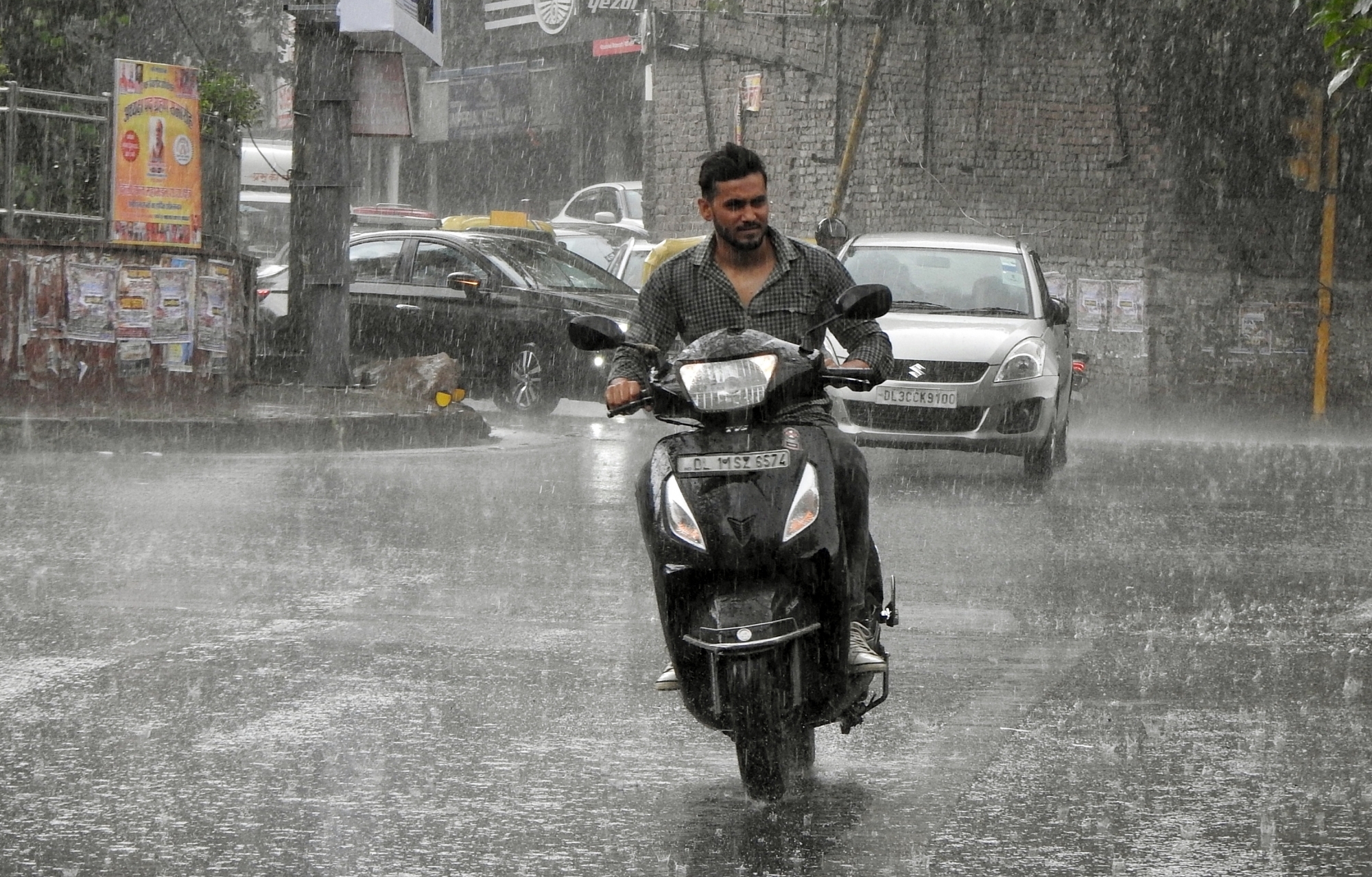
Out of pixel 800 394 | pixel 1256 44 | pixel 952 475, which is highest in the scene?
pixel 1256 44

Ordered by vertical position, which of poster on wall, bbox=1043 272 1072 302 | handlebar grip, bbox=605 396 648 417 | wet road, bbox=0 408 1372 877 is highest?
poster on wall, bbox=1043 272 1072 302

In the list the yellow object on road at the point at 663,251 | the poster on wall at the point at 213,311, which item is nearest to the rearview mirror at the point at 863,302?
the poster on wall at the point at 213,311

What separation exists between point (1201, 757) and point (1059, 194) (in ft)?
65.7

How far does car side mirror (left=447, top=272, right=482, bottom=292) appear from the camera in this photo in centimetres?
1905

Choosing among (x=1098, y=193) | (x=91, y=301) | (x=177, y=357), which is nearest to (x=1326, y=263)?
(x=1098, y=193)

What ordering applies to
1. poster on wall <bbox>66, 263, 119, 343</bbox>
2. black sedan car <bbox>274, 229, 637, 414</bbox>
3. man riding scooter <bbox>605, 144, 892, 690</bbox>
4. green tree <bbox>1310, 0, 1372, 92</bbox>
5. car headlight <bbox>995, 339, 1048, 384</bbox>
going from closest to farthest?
man riding scooter <bbox>605, 144, 892, 690</bbox>
green tree <bbox>1310, 0, 1372, 92</bbox>
car headlight <bbox>995, 339, 1048, 384</bbox>
poster on wall <bbox>66, 263, 119, 343</bbox>
black sedan car <bbox>274, 229, 637, 414</bbox>

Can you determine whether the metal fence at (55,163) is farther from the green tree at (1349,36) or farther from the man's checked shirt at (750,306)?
the man's checked shirt at (750,306)

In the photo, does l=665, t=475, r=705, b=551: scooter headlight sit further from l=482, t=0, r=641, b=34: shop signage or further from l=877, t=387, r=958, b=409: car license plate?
l=482, t=0, r=641, b=34: shop signage

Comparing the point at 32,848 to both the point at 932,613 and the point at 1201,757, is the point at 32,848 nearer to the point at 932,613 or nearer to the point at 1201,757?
the point at 1201,757

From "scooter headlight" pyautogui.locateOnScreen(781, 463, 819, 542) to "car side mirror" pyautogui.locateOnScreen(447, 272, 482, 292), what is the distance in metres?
14.3

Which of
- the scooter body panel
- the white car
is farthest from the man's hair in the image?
the white car

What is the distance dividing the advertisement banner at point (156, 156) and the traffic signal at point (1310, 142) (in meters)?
12.9

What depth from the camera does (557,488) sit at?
12781 millimetres

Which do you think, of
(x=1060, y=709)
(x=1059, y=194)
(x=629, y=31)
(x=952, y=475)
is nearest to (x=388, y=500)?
(x=952, y=475)
